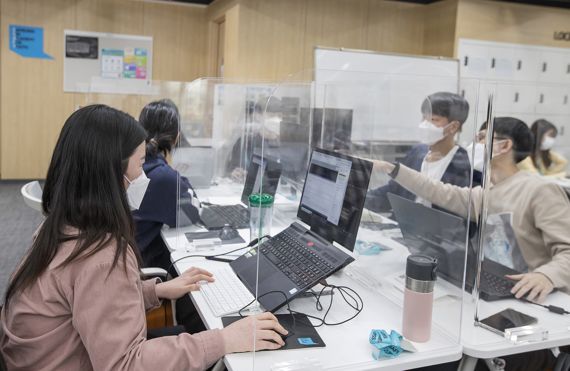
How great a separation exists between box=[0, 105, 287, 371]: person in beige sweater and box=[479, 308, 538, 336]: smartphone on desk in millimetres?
581

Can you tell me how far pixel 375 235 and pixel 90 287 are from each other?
1083 mm

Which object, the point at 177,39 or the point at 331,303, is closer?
the point at 331,303

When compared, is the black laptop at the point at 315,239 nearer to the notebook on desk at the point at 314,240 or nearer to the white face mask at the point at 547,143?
the notebook on desk at the point at 314,240

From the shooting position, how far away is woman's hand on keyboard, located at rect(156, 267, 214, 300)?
5.07 feet

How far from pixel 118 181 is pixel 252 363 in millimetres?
516

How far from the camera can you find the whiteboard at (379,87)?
273cm

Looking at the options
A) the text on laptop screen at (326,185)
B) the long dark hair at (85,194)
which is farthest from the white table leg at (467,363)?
the long dark hair at (85,194)

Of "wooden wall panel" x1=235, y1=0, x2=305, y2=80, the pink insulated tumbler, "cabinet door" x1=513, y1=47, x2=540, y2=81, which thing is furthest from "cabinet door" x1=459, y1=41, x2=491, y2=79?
the pink insulated tumbler

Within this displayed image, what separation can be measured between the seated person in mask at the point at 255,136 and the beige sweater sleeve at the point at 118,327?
1.34 m

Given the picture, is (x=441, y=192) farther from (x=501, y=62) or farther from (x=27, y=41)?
(x=27, y=41)

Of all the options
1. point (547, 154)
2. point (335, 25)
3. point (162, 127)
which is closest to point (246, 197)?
point (162, 127)

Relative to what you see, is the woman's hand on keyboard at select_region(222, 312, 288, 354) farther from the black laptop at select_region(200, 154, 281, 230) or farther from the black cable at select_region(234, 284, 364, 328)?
the black laptop at select_region(200, 154, 281, 230)

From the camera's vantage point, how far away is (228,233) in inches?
87.3

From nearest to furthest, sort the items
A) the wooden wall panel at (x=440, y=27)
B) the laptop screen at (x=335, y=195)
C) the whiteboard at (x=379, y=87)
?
the laptop screen at (x=335, y=195) < the whiteboard at (x=379, y=87) < the wooden wall panel at (x=440, y=27)
